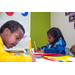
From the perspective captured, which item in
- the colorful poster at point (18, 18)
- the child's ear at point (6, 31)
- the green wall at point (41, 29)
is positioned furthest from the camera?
the green wall at point (41, 29)

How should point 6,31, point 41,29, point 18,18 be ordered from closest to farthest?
point 6,31, point 18,18, point 41,29

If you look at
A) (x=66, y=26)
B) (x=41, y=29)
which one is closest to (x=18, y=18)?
(x=41, y=29)

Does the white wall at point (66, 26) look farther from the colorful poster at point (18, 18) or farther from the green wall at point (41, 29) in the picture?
the colorful poster at point (18, 18)

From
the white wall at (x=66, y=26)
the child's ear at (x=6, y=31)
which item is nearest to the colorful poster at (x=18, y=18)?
the child's ear at (x=6, y=31)

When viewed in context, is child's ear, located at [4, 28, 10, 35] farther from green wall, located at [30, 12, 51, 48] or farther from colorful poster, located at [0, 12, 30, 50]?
green wall, located at [30, 12, 51, 48]

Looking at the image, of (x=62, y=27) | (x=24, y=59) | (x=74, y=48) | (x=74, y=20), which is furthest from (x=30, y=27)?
(x=24, y=59)

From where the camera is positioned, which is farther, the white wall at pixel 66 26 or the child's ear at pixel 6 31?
the white wall at pixel 66 26

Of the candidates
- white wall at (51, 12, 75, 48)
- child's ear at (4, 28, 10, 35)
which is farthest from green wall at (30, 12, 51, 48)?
child's ear at (4, 28, 10, 35)

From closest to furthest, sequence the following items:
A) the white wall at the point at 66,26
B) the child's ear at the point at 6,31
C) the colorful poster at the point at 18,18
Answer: the child's ear at the point at 6,31 < the colorful poster at the point at 18,18 < the white wall at the point at 66,26

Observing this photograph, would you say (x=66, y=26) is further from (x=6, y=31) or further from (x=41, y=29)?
(x=6, y=31)

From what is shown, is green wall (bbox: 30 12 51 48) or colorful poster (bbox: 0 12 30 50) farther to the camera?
green wall (bbox: 30 12 51 48)
